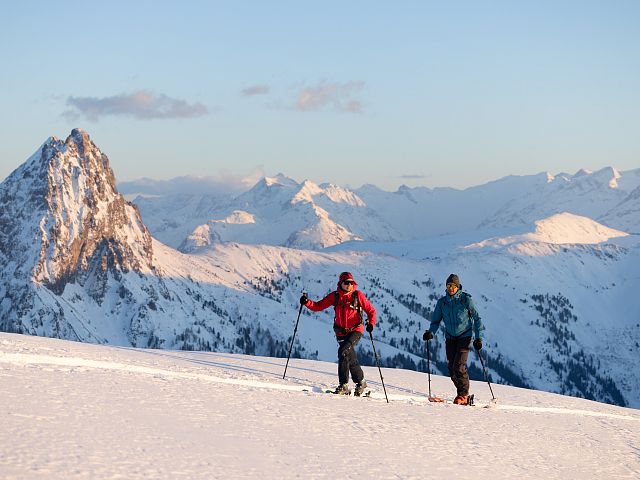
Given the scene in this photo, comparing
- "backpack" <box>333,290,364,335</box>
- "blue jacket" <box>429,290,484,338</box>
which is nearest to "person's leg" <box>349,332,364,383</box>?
"backpack" <box>333,290,364,335</box>

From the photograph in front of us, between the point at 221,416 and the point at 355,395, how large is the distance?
5184 millimetres

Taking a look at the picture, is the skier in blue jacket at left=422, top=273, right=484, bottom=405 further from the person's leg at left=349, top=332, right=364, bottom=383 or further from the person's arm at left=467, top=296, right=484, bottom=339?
the person's leg at left=349, top=332, right=364, bottom=383

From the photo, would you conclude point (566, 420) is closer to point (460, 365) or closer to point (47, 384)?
point (460, 365)

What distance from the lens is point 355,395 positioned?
54.7ft

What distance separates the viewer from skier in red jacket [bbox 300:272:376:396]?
16516mm

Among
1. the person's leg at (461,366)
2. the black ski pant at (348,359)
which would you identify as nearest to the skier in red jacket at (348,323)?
the black ski pant at (348,359)

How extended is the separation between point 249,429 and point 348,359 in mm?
5484

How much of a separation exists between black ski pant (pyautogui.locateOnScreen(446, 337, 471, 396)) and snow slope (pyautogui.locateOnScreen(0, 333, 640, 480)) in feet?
2.94

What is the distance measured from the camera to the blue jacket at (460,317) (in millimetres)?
17875

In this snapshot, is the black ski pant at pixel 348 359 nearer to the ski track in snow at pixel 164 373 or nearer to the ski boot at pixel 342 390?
the ski boot at pixel 342 390

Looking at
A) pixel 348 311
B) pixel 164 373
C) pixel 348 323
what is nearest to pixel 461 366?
pixel 348 323

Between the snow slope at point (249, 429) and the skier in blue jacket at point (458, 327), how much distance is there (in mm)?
942

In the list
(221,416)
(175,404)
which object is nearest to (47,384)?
(175,404)

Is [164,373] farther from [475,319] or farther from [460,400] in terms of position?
[475,319]
